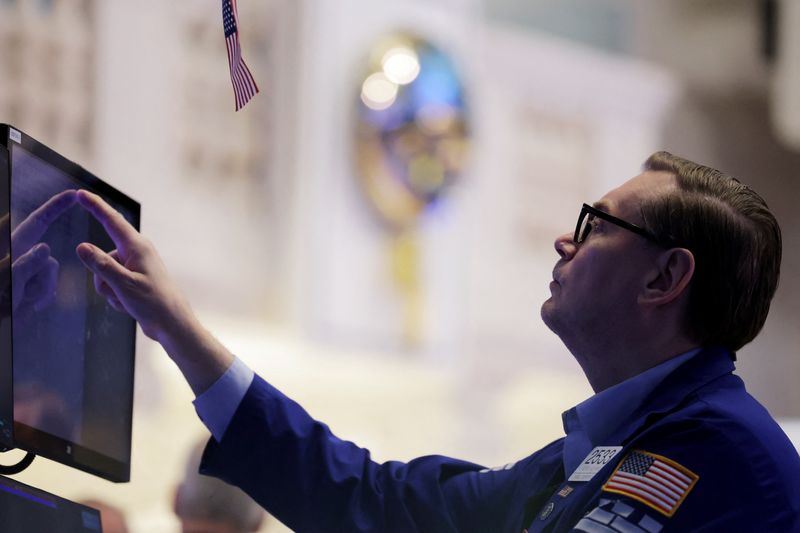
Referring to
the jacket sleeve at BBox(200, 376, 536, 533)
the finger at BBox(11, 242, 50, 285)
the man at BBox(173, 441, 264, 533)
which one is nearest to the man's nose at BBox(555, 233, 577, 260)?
the jacket sleeve at BBox(200, 376, 536, 533)

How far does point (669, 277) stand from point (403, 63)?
5.00m

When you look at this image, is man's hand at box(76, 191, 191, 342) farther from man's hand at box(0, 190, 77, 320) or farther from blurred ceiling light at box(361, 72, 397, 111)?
blurred ceiling light at box(361, 72, 397, 111)

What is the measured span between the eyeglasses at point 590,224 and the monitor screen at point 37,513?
29.1 inches

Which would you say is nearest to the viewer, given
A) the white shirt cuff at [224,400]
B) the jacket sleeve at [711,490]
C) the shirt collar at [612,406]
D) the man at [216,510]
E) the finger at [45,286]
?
the jacket sleeve at [711,490]

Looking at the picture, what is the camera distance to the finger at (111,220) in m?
1.65

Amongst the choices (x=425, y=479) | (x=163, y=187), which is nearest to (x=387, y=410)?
(x=163, y=187)

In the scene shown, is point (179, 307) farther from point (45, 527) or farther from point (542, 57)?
point (542, 57)

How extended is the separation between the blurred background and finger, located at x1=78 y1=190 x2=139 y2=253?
116 inches

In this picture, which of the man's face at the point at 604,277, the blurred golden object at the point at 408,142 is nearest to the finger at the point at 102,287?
the man's face at the point at 604,277

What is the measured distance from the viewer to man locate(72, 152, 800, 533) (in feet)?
4.96

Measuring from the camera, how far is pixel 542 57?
25.5 feet

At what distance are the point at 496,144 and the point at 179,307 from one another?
231 inches

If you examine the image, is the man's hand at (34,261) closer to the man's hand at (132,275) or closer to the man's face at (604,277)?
the man's hand at (132,275)

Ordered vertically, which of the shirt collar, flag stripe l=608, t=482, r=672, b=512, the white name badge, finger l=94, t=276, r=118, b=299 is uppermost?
finger l=94, t=276, r=118, b=299
